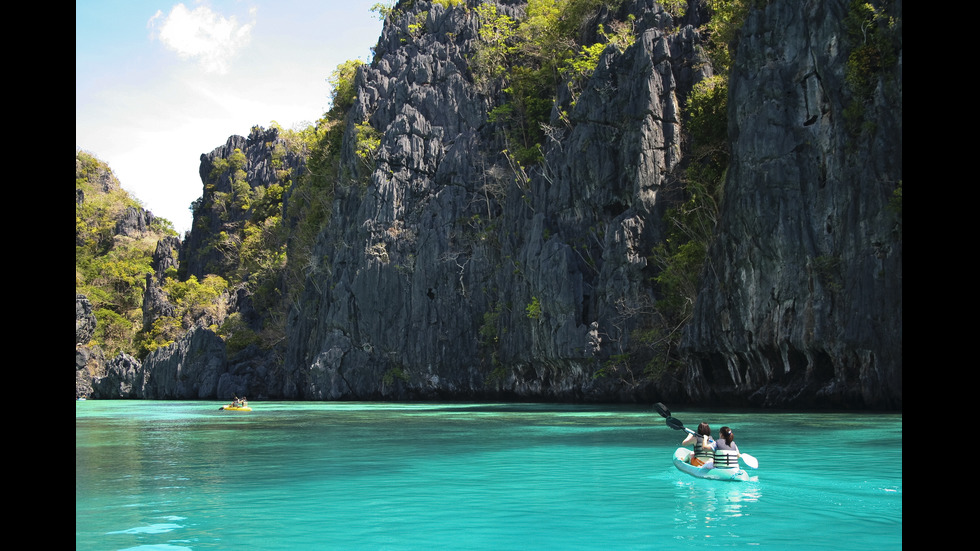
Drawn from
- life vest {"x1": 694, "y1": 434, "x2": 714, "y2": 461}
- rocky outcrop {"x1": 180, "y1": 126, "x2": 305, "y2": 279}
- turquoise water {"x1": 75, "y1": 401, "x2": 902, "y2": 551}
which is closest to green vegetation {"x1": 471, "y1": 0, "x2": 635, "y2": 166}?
turquoise water {"x1": 75, "y1": 401, "x2": 902, "y2": 551}

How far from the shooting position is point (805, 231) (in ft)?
108

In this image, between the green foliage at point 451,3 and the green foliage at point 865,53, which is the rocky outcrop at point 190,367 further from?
the green foliage at point 865,53

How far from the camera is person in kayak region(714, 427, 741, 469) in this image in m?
13.2

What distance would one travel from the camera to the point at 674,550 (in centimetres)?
857

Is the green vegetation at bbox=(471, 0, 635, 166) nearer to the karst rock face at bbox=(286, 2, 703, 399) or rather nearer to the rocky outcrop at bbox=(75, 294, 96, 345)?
the karst rock face at bbox=(286, 2, 703, 399)

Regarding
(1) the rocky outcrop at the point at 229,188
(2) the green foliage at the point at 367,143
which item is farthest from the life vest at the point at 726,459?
(1) the rocky outcrop at the point at 229,188

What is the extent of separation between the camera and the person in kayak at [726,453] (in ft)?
43.2

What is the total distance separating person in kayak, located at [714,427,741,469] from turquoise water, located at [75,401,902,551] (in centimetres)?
38

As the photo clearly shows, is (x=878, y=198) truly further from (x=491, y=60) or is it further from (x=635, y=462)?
(x=491, y=60)

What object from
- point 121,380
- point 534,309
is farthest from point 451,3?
point 121,380

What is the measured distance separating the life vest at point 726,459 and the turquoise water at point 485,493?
1.18 ft
